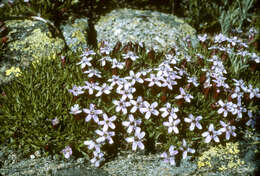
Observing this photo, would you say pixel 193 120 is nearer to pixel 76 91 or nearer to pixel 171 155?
pixel 171 155

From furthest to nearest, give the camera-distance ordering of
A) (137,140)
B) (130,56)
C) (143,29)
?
(143,29), (130,56), (137,140)

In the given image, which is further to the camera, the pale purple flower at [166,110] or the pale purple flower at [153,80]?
the pale purple flower at [153,80]

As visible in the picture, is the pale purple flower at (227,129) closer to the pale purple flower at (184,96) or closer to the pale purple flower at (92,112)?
the pale purple flower at (184,96)

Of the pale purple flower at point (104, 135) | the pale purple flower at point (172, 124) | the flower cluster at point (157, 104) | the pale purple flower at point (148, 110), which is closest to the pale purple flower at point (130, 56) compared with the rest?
the flower cluster at point (157, 104)

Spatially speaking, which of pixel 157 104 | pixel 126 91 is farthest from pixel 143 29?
pixel 157 104

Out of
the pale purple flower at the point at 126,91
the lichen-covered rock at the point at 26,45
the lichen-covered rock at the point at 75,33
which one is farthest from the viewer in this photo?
the lichen-covered rock at the point at 75,33

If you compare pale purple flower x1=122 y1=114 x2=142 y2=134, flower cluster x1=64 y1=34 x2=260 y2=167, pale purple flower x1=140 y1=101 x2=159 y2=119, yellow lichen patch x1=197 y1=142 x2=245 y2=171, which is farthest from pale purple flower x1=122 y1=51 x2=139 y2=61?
yellow lichen patch x1=197 y1=142 x2=245 y2=171

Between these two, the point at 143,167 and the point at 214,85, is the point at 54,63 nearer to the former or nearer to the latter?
the point at 143,167
